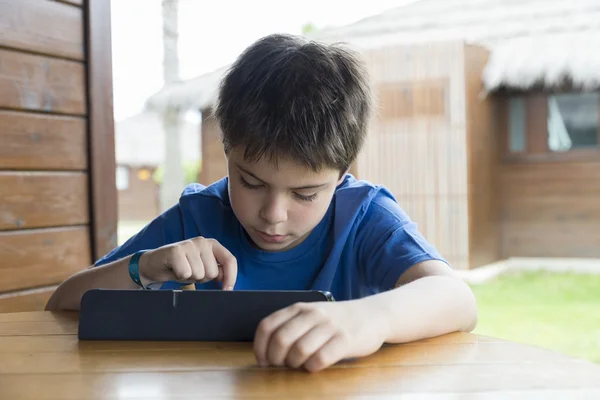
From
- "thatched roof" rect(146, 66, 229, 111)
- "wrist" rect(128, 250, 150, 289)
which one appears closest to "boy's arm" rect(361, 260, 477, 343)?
"wrist" rect(128, 250, 150, 289)

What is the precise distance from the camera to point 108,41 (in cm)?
258

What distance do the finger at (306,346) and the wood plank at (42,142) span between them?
1.67 m

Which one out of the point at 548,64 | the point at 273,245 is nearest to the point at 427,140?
the point at 548,64

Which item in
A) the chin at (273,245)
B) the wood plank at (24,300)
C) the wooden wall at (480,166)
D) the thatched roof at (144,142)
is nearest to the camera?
the chin at (273,245)

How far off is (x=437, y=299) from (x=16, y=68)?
5.52ft

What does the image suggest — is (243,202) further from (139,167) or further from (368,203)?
(139,167)

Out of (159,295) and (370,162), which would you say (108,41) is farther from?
(370,162)

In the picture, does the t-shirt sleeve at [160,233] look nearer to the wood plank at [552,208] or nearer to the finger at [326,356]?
the finger at [326,356]

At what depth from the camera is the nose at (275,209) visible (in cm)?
122

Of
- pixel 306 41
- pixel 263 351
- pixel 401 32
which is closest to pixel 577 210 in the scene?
pixel 401 32

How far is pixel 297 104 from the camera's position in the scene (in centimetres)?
127

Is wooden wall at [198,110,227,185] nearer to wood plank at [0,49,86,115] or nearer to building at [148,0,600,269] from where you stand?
building at [148,0,600,269]

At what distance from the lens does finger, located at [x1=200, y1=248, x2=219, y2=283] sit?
110 centimetres

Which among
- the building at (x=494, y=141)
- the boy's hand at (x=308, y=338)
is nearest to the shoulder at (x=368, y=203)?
the boy's hand at (x=308, y=338)
